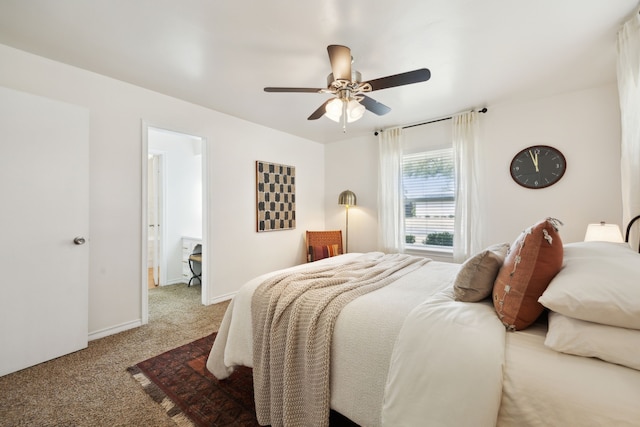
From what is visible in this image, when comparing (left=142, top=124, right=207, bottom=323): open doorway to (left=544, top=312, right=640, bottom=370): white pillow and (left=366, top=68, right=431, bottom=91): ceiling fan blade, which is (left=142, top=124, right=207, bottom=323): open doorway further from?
(left=544, top=312, right=640, bottom=370): white pillow

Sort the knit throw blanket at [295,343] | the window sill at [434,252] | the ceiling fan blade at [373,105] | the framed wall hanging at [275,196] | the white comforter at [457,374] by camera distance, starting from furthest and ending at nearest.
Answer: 1. the framed wall hanging at [275,196]
2. the window sill at [434,252]
3. the ceiling fan blade at [373,105]
4. the knit throw blanket at [295,343]
5. the white comforter at [457,374]

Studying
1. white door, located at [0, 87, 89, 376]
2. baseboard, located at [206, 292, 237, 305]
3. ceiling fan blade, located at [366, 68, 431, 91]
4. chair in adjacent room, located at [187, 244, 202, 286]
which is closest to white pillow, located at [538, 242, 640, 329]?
ceiling fan blade, located at [366, 68, 431, 91]

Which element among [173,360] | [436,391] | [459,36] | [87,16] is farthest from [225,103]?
[436,391]

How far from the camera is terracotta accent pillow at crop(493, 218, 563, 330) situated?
1036mm

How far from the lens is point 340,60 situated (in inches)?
69.9

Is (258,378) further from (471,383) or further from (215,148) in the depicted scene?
(215,148)

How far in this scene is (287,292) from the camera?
4.97 ft

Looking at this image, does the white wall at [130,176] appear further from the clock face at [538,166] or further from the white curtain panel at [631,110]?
the white curtain panel at [631,110]

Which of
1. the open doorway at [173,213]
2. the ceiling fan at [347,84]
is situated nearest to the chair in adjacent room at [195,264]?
the open doorway at [173,213]

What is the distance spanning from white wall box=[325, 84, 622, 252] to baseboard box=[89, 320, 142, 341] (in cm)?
407

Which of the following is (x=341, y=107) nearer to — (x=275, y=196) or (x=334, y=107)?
(x=334, y=107)

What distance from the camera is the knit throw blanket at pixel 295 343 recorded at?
1.25 m

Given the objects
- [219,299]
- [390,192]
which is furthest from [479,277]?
[219,299]

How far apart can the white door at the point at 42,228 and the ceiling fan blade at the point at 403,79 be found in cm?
253
